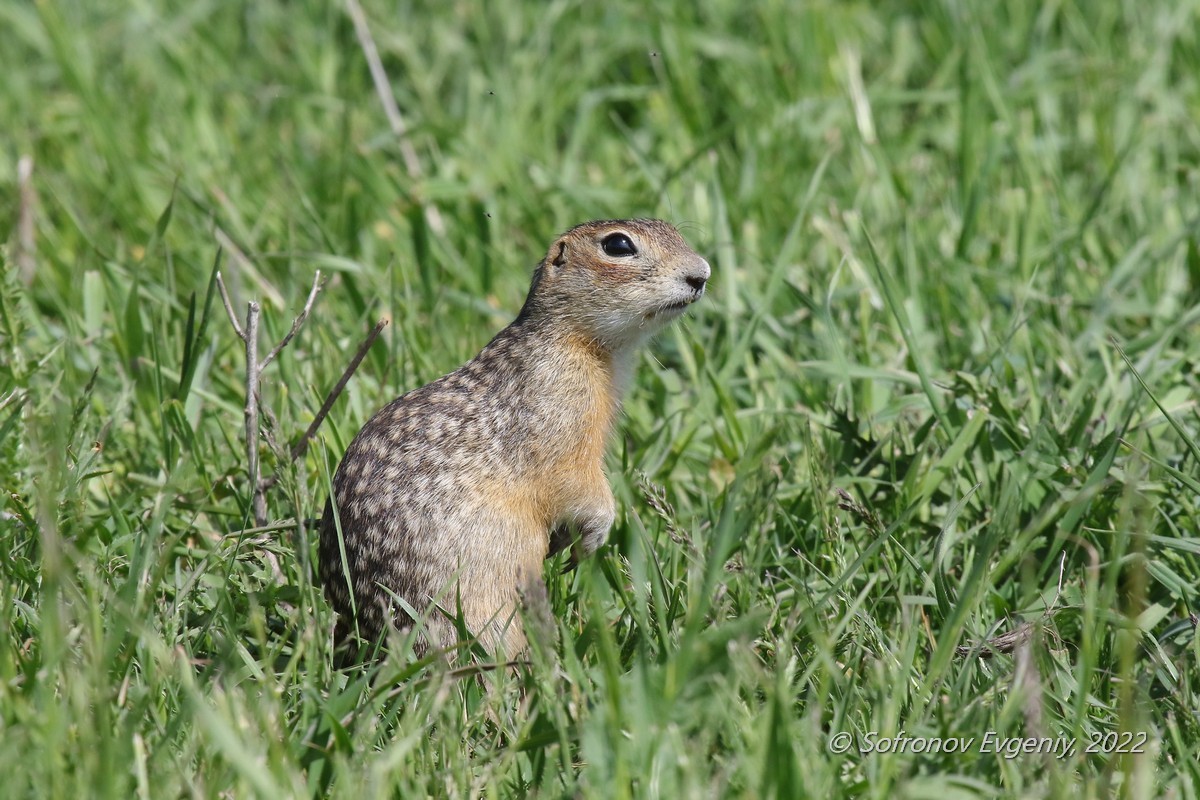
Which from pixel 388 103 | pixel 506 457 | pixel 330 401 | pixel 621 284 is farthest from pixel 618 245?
pixel 388 103

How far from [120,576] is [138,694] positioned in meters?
0.69

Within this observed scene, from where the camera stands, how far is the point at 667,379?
493 centimetres

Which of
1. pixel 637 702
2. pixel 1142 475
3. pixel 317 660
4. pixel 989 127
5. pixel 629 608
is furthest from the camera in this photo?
pixel 989 127

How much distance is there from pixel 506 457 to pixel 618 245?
2.45ft

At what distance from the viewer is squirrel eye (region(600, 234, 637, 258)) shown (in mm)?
4004

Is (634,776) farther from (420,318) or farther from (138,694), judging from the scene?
(420,318)

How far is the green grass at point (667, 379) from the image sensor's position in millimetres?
2814

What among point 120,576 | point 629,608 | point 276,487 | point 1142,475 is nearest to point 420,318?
point 276,487

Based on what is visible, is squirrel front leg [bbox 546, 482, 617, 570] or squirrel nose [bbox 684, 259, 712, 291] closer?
squirrel front leg [bbox 546, 482, 617, 570]

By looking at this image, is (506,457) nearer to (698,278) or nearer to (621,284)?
(621,284)

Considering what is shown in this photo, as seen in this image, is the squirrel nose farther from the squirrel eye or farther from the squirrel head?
the squirrel eye

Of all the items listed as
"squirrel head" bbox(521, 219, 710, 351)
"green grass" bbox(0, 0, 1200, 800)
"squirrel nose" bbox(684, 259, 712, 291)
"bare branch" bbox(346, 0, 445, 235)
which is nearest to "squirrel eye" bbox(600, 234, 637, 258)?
"squirrel head" bbox(521, 219, 710, 351)

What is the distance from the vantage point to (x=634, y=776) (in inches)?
107

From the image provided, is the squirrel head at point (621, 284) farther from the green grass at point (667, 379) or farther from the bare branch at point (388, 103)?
the bare branch at point (388, 103)
